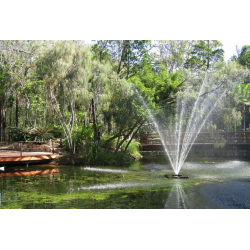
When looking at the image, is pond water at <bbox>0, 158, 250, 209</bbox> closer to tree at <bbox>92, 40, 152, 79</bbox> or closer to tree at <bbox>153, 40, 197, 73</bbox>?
tree at <bbox>92, 40, 152, 79</bbox>

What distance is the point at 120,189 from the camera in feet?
30.4

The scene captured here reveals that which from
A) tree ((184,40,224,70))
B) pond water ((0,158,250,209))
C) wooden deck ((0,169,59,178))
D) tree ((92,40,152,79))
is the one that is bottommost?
pond water ((0,158,250,209))

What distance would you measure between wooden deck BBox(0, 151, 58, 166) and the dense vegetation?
4.54 ft

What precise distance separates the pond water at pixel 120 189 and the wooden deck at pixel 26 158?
70 cm

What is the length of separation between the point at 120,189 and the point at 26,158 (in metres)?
7.03

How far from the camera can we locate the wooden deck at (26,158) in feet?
46.1

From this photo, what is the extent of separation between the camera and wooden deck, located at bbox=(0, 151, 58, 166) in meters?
14.1

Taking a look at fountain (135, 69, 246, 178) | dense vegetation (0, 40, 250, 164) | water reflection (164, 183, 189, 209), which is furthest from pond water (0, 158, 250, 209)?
fountain (135, 69, 246, 178)

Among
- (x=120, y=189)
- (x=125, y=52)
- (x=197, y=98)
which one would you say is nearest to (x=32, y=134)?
(x=125, y=52)
